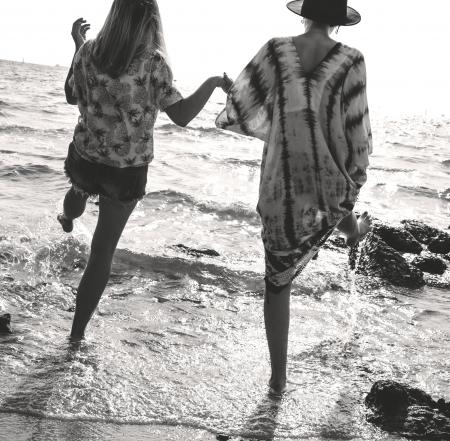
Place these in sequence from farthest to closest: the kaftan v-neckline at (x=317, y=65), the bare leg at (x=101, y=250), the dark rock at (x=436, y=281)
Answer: the dark rock at (x=436, y=281), the bare leg at (x=101, y=250), the kaftan v-neckline at (x=317, y=65)

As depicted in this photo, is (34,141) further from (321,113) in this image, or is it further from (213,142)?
(321,113)

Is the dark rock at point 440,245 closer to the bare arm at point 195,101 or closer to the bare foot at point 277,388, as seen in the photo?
the bare foot at point 277,388

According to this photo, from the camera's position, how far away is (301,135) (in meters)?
3.29

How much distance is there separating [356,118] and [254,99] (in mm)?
554

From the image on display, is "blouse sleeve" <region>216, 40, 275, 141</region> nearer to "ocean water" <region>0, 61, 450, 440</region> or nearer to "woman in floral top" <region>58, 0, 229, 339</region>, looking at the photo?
"woman in floral top" <region>58, 0, 229, 339</region>

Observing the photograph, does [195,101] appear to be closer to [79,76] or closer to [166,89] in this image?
[166,89]

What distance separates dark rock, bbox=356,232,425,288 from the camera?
22.1 ft

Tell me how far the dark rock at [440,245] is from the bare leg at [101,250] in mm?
5725

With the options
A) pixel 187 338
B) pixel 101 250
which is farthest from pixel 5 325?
pixel 187 338

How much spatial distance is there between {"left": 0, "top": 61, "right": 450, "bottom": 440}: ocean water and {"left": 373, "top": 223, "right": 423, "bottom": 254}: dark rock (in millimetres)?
971

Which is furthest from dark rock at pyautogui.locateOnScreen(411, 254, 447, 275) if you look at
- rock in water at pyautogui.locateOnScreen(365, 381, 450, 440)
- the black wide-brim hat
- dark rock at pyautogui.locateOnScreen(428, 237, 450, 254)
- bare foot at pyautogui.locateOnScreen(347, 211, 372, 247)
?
the black wide-brim hat

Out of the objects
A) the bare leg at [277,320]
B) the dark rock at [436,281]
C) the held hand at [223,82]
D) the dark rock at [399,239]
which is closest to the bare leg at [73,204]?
the held hand at [223,82]

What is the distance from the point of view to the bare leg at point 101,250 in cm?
393

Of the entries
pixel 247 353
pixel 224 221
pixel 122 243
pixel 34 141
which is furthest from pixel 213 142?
pixel 247 353
